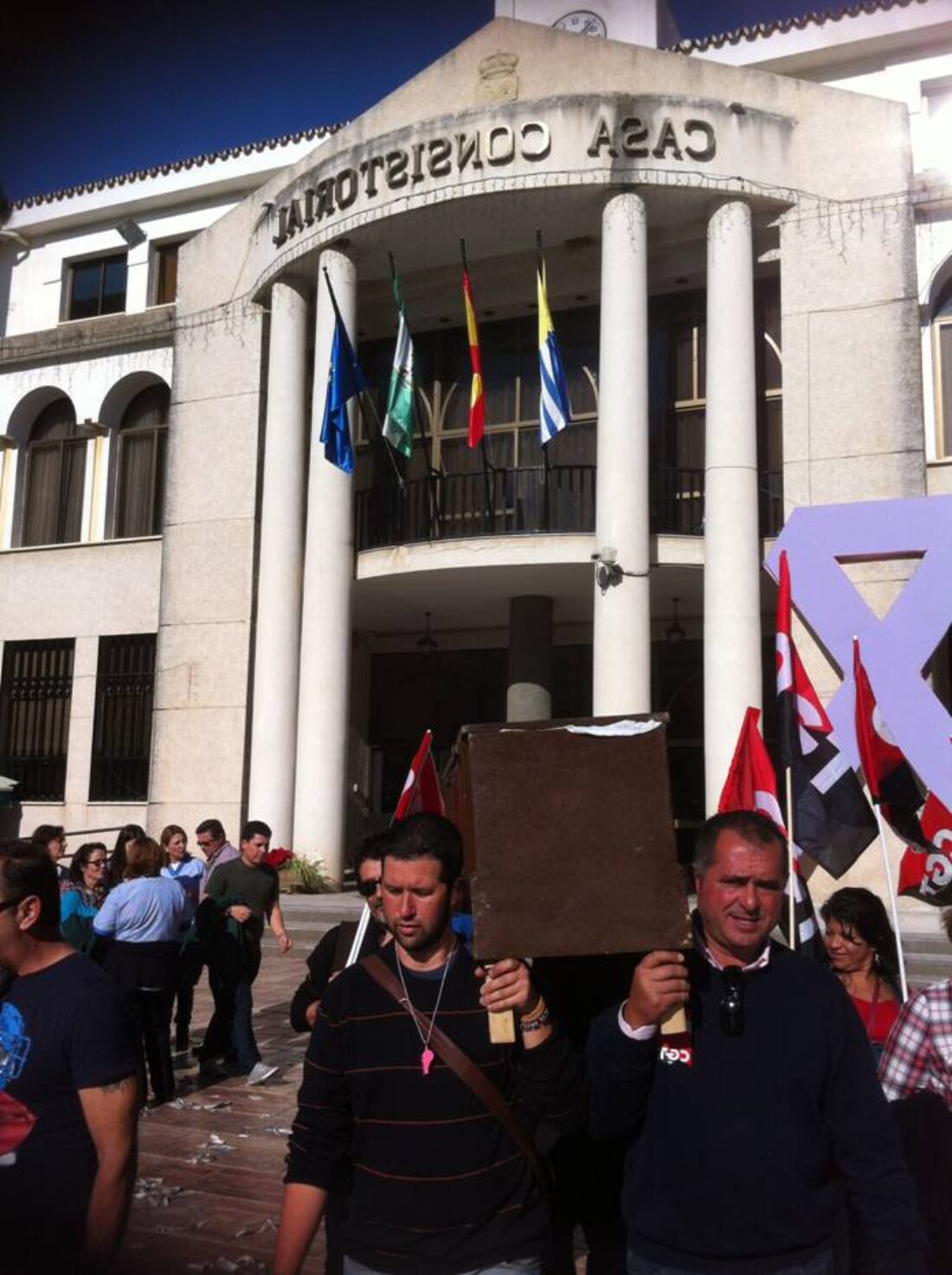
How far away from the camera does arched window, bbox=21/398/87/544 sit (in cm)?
2089

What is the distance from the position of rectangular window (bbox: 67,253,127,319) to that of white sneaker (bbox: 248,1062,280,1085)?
1843 cm

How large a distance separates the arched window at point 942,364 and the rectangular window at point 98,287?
14842mm

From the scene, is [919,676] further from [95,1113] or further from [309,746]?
[95,1113]

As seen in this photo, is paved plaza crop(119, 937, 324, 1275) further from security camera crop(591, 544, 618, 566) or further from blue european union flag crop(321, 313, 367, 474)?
blue european union flag crop(321, 313, 367, 474)

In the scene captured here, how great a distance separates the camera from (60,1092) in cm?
284

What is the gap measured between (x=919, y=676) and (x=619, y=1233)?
10861 millimetres

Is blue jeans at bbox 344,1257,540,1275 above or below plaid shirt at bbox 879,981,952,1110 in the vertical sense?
below

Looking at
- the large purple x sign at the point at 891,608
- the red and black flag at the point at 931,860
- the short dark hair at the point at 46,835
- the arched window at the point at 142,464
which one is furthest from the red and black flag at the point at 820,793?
the arched window at the point at 142,464

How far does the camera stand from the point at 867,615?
1360 cm

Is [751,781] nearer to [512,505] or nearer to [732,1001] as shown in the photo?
[732,1001]

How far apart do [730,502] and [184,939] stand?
9.02 metres

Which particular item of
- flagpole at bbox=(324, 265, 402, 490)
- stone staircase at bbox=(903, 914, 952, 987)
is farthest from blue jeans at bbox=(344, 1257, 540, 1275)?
flagpole at bbox=(324, 265, 402, 490)

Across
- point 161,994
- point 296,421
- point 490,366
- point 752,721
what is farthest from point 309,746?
point 752,721

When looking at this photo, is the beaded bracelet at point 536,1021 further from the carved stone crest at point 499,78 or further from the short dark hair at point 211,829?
the carved stone crest at point 499,78
